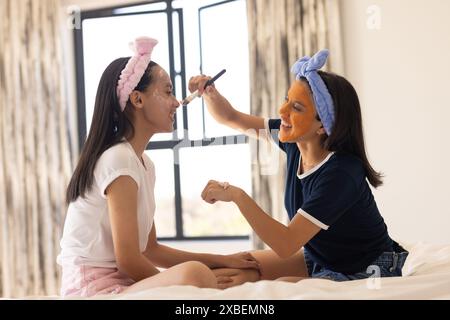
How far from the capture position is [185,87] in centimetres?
369

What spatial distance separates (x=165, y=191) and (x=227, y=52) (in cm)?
92

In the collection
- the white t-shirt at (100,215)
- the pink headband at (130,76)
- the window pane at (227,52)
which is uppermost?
the window pane at (227,52)

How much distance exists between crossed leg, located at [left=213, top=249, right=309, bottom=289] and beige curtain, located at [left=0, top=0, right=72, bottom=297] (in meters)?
2.40

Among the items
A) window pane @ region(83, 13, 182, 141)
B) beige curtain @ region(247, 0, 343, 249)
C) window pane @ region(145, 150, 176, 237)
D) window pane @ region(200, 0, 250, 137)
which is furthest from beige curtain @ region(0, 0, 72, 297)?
beige curtain @ region(247, 0, 343, 249)

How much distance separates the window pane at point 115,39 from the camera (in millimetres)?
3758

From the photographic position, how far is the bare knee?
1.21 m

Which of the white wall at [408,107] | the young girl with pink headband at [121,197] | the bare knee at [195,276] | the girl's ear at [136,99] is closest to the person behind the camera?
the bare knee at [195,276]

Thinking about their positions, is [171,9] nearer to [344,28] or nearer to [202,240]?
[344,28]

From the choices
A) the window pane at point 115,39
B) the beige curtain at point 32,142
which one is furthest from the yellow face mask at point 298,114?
the beige curtain at point 32,142

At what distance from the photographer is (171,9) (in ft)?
12.2

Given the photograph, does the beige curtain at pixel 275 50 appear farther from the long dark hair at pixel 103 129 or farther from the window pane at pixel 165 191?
the long dark hair at pixel 103 129

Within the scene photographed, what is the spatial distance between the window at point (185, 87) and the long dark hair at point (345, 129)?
1.95m

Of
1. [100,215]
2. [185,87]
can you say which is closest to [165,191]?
[185,87]
